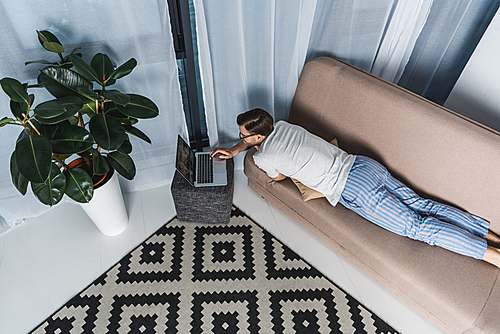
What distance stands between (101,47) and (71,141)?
0.57 metres

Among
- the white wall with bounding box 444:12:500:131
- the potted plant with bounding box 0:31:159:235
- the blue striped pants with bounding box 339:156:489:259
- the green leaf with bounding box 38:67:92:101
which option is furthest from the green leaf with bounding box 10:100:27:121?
the white wall with bounding box 444:12:500:131

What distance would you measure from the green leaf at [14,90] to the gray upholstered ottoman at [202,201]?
0.80 m

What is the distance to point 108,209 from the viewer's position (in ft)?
5.57

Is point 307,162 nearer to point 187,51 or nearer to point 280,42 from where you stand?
point 280,42

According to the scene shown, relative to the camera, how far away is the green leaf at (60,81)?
120 cm

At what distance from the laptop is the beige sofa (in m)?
0.22

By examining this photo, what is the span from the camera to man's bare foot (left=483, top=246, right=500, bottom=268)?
1.46 metres

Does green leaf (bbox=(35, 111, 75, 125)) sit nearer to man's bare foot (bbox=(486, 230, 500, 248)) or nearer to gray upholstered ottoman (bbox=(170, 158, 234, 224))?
A: gray upholstered ottoman (bbox=(170, 158, 234, 224))

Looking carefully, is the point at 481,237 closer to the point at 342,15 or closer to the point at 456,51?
the point at 342,15

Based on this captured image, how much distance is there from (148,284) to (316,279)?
3.09 feet

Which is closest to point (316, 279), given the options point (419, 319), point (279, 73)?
point (419, 319)

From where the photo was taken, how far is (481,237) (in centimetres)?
152

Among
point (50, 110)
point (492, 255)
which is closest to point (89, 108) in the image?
point (50, 110)

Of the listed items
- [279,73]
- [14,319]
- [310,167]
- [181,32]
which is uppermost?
[181,32]
